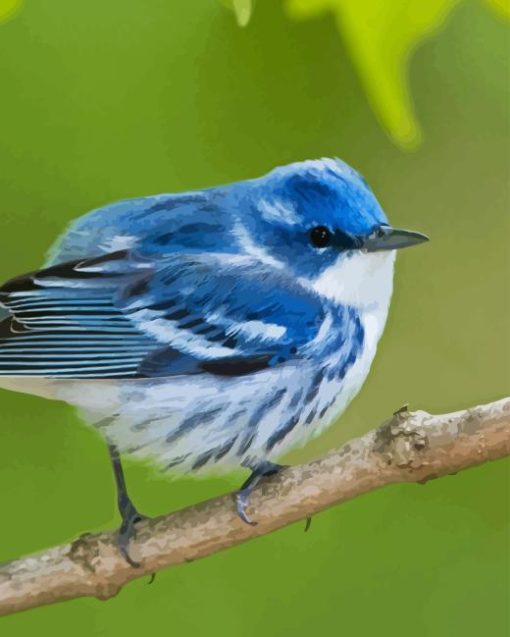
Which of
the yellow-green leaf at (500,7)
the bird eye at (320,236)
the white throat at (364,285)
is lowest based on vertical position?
the white throat at (364,285)

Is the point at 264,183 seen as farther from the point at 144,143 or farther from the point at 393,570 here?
the point at 393,570

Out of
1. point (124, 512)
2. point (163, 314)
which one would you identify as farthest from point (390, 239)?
point (124, 512)

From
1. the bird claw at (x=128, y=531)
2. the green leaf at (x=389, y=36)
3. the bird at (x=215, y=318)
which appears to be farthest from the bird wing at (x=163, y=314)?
the green leaf at (x=389, y=36)

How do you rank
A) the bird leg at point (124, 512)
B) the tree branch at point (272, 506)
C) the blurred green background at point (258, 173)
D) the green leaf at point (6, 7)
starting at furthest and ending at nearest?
the blurred green background at point (258, 173) → the bird leg at point (124, 512) → the tree branch at point (272, 506) → the green leaf at point (6, 7)

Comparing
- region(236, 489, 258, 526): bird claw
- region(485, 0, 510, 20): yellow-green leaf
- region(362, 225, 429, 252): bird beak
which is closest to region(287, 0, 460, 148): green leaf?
region(485, 0, 510, 20): yellow-green leaf

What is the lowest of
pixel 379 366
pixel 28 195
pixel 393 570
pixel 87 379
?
pixel 393 570

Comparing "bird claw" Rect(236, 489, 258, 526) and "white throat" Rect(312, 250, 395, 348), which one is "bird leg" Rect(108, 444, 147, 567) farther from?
"white throat" Rect(312, 250, 395, 348)

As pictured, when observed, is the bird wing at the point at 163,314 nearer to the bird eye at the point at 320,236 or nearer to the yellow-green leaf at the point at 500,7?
the bird eye at the point at 320,236

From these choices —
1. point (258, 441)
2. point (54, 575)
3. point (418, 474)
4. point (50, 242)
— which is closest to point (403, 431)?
point (418, 474)
